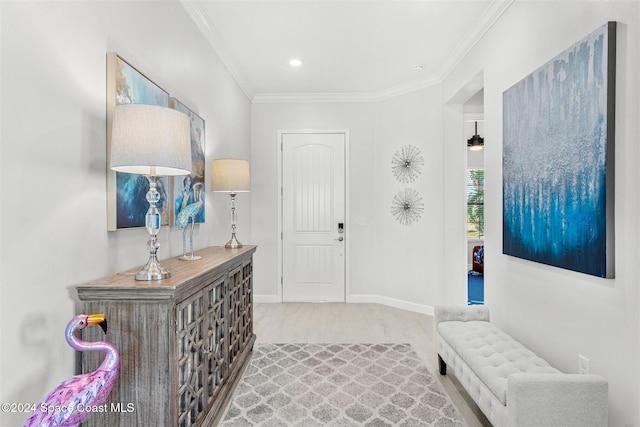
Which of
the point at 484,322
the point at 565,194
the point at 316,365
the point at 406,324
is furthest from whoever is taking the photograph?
the point at 406,324

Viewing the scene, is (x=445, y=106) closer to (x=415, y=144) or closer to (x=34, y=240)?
(x=415, y=144)

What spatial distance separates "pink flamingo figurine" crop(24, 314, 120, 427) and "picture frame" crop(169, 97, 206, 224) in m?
1.15

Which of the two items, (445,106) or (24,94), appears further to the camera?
(445,106)

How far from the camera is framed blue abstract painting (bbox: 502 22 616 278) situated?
1.69 m

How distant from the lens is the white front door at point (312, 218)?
4.97 m

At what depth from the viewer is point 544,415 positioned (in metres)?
1.60

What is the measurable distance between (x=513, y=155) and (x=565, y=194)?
2.06ft

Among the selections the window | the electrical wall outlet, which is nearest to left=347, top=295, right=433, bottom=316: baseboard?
the electrical wall outlet

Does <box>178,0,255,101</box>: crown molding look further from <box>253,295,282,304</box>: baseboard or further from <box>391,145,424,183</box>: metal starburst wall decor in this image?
<box>253,295,282,304</box>: baseboard

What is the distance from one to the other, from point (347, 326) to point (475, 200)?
444 centimetres

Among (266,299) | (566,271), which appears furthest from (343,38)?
(266,299)

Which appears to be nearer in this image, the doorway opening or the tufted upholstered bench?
the tufted upholstered bench

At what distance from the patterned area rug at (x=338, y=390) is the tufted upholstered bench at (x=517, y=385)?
1.10 feet

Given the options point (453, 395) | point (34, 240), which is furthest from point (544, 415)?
point (34, 240)
